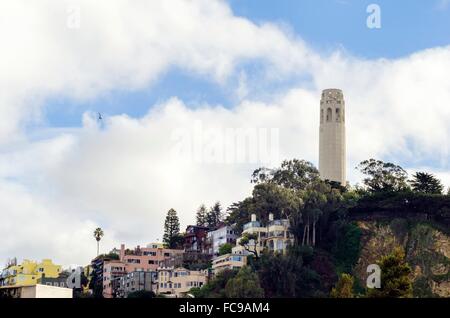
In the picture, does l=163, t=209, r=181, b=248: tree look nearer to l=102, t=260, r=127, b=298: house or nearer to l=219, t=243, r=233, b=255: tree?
l=102, t=260, r=127, b=298: house

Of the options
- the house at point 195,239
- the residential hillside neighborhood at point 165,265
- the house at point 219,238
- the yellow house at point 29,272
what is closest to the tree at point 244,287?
the residential hillside neighborhood at point 165,265

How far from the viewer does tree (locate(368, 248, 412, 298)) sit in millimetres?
80375

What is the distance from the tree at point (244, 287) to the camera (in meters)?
99.6

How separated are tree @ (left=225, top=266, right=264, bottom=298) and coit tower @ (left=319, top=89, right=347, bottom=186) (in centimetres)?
4214

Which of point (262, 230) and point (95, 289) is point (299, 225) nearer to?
point (262, 230)

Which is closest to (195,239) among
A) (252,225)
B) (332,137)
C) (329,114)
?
(252,225)

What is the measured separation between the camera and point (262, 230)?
386 ft

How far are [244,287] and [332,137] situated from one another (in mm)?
49246

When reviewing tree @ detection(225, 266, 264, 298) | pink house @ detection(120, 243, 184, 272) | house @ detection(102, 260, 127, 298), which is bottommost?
tree @ detection(225, 266, 264, 298)

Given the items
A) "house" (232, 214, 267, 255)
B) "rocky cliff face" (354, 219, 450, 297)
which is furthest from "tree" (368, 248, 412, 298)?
"house" (232, 214, 267, 255)

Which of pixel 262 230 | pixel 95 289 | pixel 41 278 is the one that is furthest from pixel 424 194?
pixel 41 278

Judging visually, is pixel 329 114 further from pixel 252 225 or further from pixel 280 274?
pixel 280 274

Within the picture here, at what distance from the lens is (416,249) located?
375ft
